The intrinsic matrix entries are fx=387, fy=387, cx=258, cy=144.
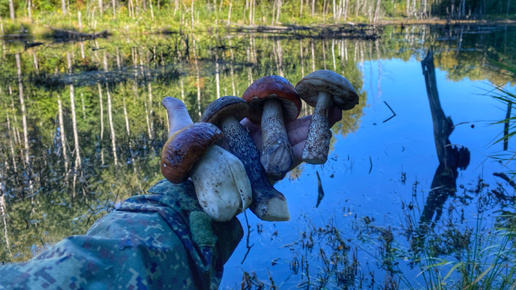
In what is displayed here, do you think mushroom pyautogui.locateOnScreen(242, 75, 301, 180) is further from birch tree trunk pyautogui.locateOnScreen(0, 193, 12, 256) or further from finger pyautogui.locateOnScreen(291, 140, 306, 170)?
birch tree trunk pyautogui.locateOnScreen(0, 193, 12, 256)

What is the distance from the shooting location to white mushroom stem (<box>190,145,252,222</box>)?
1915 mm

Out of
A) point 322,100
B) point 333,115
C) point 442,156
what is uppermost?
point 322,100

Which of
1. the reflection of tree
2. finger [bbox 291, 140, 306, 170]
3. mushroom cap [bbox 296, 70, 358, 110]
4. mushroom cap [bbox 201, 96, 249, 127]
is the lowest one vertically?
the reflection of tree

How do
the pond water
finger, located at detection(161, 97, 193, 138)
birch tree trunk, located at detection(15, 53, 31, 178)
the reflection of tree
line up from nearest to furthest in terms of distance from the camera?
finger, located at detection(161, 97, 193, 138)
the pond water
the reflection of tree
birch tree trunk, located at detection(15, 53, 31, 178)

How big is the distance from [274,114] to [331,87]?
0.43m

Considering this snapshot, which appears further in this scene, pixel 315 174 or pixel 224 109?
pixel 315 174

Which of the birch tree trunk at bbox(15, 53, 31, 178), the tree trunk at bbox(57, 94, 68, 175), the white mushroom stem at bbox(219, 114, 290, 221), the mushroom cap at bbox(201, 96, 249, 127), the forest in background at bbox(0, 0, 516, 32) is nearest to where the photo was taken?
the white mushroom stem at bbox(219, 114, 290, 221)

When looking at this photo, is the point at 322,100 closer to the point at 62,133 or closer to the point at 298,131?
the point at 298,131

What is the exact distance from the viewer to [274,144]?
247cm

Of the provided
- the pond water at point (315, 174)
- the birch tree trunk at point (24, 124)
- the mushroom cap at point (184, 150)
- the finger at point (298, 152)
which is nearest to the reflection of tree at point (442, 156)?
the pond water at point (315, 174)

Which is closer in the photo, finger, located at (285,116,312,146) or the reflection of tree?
finger, located at (285,116,312,146)

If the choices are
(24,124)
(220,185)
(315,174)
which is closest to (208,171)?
(220,185)

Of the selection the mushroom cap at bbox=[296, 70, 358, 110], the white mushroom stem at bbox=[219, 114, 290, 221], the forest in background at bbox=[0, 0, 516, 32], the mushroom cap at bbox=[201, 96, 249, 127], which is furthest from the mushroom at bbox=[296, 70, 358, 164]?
the forest in background at bbox=[0, 0, 516, 32]

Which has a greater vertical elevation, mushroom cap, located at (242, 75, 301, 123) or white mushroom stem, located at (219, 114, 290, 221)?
mushroom cap, located at (242, 75, 301, 123)
